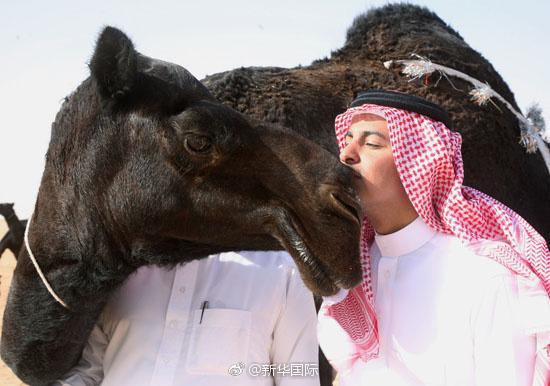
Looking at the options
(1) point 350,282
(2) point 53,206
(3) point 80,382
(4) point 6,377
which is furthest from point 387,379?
(4) point 6,377

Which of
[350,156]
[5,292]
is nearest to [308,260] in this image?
[350,156]

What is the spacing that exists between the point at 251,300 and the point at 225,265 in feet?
0.75

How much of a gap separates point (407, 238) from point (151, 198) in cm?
102

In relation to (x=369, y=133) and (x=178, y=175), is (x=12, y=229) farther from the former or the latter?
(x=369, y=133)

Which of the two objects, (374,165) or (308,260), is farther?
(374,165)

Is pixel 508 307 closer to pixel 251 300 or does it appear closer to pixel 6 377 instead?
pixel 251 300

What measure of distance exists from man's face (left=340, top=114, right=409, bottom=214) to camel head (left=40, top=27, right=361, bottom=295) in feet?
0.36

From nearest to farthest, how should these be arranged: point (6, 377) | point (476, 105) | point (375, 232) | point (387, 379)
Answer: point (387, 379), point (375, 232), point (476, 105), point (6, 377)

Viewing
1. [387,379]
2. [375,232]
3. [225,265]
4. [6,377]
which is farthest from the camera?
[6,377]

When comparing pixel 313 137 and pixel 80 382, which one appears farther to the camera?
pixel 313 137

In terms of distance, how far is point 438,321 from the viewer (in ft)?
7.76

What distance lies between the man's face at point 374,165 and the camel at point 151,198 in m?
0.09

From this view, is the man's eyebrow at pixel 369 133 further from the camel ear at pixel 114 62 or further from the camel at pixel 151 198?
the camel ear at pixel 114 62

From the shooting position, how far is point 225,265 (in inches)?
114
